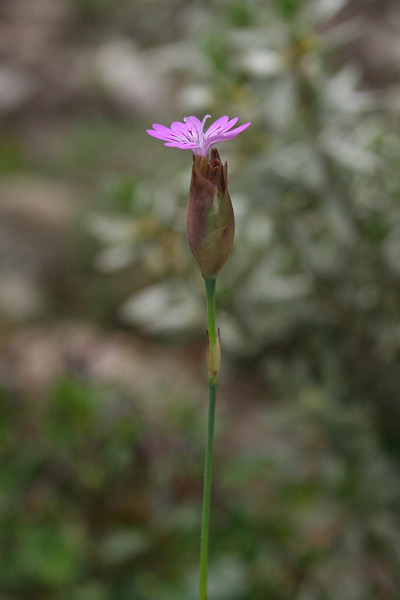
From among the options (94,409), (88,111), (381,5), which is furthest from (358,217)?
(381,5)

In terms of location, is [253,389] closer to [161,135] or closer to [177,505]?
[177,505]

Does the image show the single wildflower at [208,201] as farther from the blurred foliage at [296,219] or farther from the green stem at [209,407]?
the blurred foliage at [296,219]

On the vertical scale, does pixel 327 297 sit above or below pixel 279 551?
above

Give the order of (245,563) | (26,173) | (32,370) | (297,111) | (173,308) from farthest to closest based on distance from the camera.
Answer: (26,173)
(32,370)
(173,308)
(297,111)
(245,563)

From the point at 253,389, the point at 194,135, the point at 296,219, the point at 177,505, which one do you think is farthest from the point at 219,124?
the point at 253,389

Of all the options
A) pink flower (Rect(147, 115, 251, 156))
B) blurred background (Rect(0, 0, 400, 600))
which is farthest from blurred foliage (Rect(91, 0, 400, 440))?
pink flower (Rect(147, 115, 251, 156))

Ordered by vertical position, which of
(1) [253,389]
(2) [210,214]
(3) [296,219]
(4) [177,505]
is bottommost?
(4) [177,505]

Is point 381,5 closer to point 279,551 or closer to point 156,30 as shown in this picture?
point 156,30
